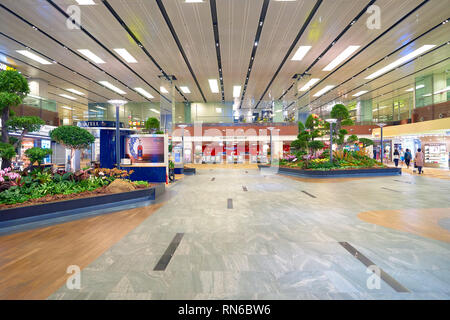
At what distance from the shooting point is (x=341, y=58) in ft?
42.7

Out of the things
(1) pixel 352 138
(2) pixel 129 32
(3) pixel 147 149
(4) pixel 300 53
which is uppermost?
(4) pixel 300 53

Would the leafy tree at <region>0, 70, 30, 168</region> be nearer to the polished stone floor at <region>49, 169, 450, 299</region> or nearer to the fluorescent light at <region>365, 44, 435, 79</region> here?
the polished stone floor at <region>49, 169, 450, 299</region>

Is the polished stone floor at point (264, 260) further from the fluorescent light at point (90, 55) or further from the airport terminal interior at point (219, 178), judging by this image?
the fluorescent light at point (90, 55)

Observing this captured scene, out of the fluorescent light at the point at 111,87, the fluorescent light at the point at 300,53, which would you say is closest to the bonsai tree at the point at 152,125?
the fluorescent light at the point at 300,53

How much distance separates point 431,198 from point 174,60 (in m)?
13.3

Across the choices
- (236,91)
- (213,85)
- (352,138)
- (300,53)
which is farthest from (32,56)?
(352,138)

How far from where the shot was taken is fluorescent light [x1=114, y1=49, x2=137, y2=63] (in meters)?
11.8

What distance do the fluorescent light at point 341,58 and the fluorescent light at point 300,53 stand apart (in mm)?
2100

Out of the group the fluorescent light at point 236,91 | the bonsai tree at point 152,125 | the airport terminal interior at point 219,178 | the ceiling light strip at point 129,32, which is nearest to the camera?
the airport terminal interior at point 219,178

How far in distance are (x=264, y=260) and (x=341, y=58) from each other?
1412cm

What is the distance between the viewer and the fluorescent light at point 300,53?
11.7m

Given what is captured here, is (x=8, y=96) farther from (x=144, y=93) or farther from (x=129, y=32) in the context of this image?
(x=144, y=93)

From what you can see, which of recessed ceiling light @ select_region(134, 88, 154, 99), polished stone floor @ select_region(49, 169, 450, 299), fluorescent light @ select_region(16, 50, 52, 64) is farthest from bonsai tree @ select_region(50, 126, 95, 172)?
recessed ceiling light @ select_region(134, 88, 154, 99)

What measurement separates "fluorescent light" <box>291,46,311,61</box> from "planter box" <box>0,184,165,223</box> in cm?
1064
